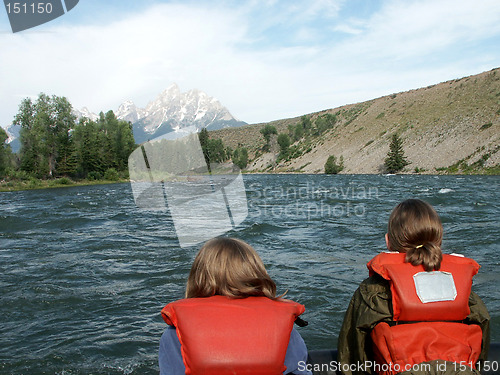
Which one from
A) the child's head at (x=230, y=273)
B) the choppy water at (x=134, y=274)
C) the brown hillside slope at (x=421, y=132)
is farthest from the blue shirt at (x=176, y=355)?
the brown hillside slope at (x=421, y=132)

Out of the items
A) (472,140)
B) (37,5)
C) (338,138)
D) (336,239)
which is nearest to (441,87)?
(338,138)

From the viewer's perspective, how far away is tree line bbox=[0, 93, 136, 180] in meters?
58.1

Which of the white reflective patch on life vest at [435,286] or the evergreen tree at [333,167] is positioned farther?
the evergreen tree at [333,167]

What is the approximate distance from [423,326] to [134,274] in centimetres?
704

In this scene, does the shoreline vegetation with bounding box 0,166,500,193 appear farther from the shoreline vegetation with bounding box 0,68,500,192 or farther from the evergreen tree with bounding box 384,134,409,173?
the evergreen tree with bounding box 384,134,409,173

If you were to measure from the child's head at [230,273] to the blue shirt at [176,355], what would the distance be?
0.26m

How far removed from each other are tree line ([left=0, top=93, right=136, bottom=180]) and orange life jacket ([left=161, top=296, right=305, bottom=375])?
58.9 m

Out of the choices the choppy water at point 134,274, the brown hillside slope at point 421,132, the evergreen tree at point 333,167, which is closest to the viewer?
the choppy water at point 134,274

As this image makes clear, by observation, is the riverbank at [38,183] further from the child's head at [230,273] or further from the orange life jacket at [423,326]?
the orange life jacket at [423,326]

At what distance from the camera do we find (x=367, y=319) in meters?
2.62

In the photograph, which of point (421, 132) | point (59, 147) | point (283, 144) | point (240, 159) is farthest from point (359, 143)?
point (59, 147)

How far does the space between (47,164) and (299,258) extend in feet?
192

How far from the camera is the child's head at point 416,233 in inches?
100

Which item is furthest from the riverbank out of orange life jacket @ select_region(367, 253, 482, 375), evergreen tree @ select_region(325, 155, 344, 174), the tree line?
orange life jacket @ select_region(367, 253, 482, 375)
